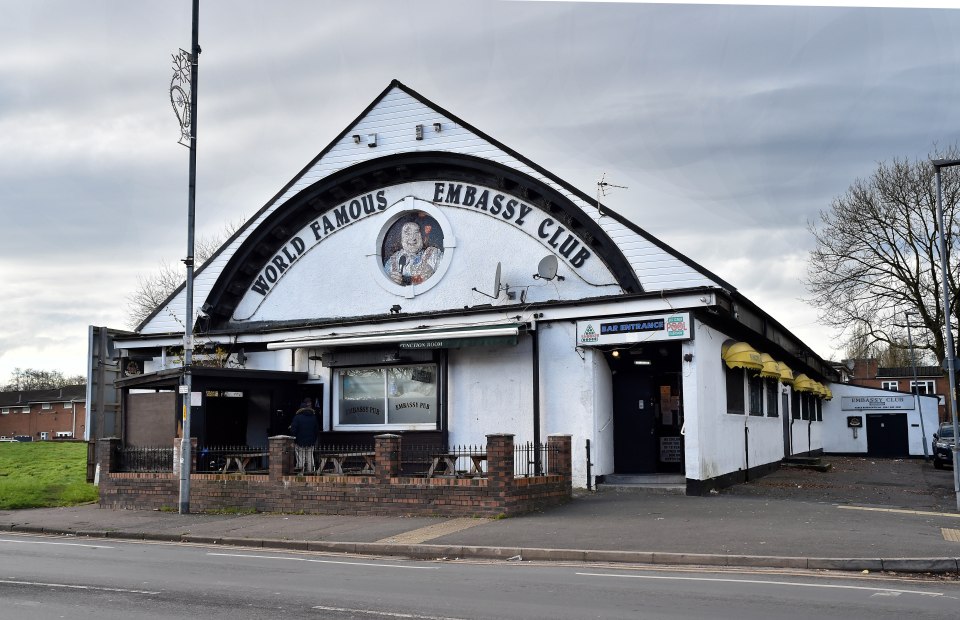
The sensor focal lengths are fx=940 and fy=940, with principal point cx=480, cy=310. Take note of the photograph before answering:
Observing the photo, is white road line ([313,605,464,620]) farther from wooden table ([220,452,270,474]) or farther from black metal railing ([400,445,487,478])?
wooden table ([220,452,270,474])

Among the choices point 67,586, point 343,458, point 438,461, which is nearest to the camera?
point 67,586

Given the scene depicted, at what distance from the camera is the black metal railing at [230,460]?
2052 centimetres

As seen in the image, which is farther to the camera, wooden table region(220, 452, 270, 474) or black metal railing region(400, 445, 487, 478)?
wooden table region(220, 452, 270, 474)

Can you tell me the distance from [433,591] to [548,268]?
12.8m

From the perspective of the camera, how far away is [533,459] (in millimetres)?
20703

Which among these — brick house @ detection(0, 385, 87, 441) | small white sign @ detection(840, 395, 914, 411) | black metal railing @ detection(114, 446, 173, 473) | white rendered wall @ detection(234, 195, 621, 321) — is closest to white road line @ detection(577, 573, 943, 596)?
white rendered wall @ detection(234, 195, 621, 321)

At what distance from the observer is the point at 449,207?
955 inches

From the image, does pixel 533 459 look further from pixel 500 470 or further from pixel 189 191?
pixel 189 191

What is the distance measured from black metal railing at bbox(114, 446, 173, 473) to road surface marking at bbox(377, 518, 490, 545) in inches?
306

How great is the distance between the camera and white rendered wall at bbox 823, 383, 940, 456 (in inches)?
1870

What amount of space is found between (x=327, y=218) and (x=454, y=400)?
683cm

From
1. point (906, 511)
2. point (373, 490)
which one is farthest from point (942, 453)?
point (373, 490)

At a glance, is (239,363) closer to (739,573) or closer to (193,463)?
(193,463)

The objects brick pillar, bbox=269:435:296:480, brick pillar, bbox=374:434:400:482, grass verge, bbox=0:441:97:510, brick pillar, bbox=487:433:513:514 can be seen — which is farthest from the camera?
grass verge, bbox=0:441:97:510
